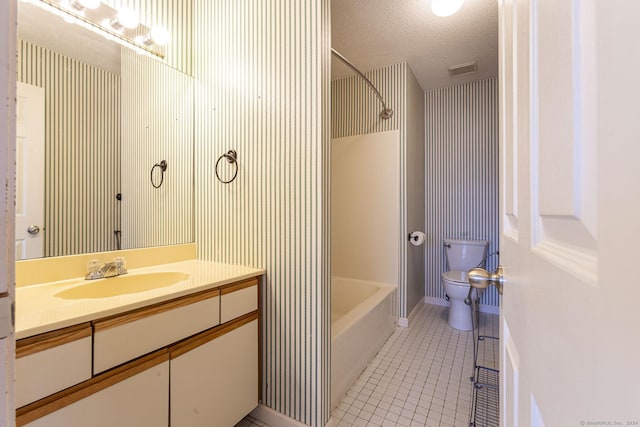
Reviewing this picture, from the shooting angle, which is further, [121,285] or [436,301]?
[436,301]

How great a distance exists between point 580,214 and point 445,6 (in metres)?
2.13

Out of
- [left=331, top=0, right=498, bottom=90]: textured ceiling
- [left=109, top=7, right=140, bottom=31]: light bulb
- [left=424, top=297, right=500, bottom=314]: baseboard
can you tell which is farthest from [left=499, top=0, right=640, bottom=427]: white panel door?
[left=424, top=297, right=500, bottom=314]: baseboard

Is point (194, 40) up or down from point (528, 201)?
up

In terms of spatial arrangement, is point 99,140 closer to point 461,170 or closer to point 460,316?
point 460,316

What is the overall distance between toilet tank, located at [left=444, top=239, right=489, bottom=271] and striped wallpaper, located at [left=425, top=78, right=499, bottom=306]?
174mm

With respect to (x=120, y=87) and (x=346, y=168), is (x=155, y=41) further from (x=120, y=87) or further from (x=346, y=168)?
(x=346, y=168)

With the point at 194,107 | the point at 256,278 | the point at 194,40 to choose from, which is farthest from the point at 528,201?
the point at 194,40

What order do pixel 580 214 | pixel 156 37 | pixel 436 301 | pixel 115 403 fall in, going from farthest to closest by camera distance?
pixel 436 301
pixel 156 37
pixel 115 403
pixel 580 214

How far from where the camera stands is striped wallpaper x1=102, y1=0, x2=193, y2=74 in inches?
60.2

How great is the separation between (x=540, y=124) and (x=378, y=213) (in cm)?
252

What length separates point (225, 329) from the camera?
1.29 m

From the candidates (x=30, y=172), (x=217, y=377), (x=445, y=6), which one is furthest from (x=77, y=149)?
(x=445, y=6)

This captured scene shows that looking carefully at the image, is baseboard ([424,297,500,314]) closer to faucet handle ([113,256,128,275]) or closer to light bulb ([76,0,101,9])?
faucet handle ([113,256,128,275])

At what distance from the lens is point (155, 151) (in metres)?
1.66
